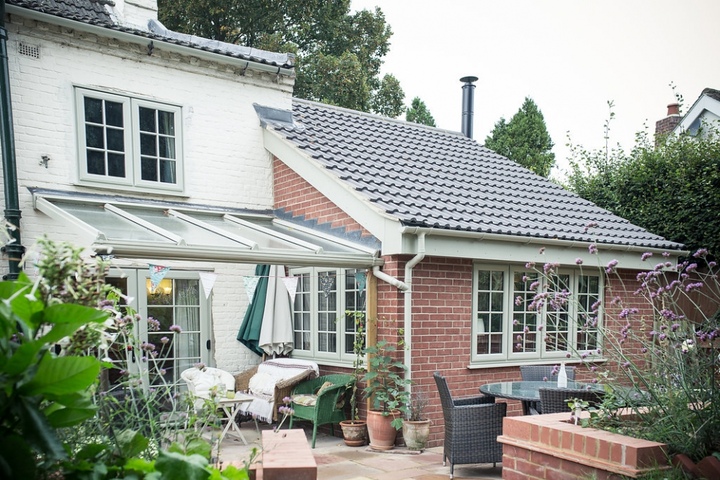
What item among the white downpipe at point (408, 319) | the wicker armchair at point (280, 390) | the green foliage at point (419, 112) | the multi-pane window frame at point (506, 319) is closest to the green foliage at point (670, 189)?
the multi-pane window frame at point (506, 319)

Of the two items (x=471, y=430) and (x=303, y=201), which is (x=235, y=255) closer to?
(x=303, y=201)

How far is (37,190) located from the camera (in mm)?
7719

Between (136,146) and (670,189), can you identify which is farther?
(670,189)

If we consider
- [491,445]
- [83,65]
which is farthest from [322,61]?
[491,445]

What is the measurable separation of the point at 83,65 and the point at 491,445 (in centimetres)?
699

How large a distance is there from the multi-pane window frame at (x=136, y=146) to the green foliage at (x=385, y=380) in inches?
151

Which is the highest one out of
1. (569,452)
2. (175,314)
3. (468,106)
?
(468,106)

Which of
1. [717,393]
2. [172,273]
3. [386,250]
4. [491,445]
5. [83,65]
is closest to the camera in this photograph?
[717,393]

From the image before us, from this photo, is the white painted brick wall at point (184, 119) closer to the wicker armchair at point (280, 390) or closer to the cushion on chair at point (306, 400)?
the wicker armchair at point (280, 390)

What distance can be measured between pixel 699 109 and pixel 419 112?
1366 centimetres

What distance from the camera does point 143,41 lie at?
8.55 m

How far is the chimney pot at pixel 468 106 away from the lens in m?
13.9

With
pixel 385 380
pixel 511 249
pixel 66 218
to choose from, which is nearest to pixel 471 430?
pixel 385 380

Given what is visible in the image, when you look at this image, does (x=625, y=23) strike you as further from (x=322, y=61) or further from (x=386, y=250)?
(x=322, y=61)
